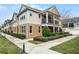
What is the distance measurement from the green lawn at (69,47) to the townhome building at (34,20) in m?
0.41

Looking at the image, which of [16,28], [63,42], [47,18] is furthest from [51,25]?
[16,28]

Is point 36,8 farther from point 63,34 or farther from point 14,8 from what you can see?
point 63,34

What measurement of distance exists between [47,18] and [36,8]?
375 millimetres

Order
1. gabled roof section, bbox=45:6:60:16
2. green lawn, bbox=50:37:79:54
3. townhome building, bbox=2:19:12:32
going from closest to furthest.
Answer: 1. green lawn, bbox=50:37:79:54
2. gabled roof section, bbox=45:6:60:16
3. townhome building, bbox=2:19:12:32

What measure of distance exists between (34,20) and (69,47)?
3.50 feet

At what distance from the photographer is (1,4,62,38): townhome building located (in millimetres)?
3992

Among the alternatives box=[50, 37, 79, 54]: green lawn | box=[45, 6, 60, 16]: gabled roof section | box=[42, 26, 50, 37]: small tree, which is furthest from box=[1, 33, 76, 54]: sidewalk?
box=[45, 6, 60, 16]: gabled roof section

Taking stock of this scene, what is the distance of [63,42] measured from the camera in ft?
12.9

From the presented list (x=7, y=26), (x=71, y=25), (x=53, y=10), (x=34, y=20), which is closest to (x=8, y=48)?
(x=7, y=26)

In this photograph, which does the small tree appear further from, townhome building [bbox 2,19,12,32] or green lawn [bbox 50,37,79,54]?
townhome building [bbox 2,19,12,32]

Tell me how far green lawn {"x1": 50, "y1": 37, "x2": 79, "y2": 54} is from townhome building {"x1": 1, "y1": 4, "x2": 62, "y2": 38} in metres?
0.41

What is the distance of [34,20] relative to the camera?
4.05 m

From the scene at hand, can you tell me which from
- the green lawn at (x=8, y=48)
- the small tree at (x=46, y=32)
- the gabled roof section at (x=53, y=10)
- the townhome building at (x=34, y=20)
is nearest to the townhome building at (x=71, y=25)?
the townhome building at (x=34, y=20)
